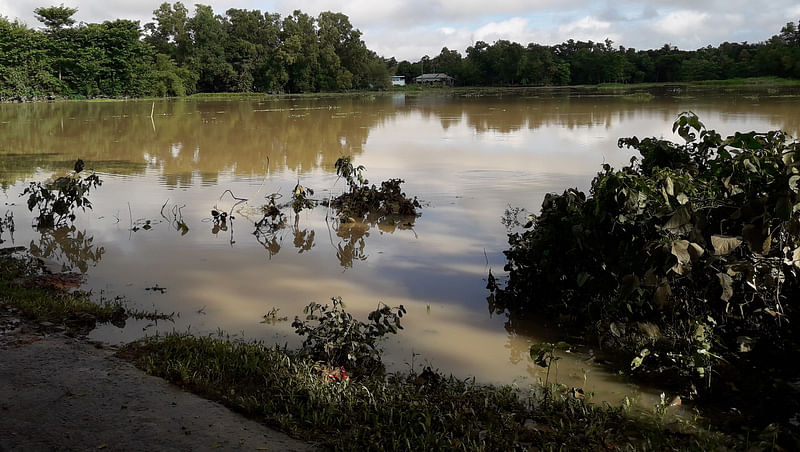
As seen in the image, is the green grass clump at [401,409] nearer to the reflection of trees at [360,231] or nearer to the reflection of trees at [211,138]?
the reflection of trees at [360,231]

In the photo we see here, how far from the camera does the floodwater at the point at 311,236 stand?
5.55m

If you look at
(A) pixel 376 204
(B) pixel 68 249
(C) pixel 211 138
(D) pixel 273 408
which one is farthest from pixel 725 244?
(C) pixel 211 138

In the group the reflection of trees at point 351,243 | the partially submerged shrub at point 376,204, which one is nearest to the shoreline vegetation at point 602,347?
the reflection of trees at point 351,243

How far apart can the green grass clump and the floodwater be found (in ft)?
1.70

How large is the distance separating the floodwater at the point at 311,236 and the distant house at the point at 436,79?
96537 millimetres

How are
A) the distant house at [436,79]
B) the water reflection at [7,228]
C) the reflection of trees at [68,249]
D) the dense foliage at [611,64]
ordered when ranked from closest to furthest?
the reflection of trees at [68,249], the water reflection at [7,228], the dense foliage at [611,64], the distant house at [436,79]

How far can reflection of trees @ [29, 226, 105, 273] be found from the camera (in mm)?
7650

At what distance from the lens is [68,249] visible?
8.20 m

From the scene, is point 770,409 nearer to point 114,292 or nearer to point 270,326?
point 270,326

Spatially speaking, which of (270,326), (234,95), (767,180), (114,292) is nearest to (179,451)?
(270,326)

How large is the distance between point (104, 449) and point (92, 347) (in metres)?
1.75

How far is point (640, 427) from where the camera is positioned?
3.80m

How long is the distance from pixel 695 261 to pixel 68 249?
291 inches

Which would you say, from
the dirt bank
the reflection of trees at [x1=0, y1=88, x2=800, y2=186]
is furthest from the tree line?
the dirt bank
